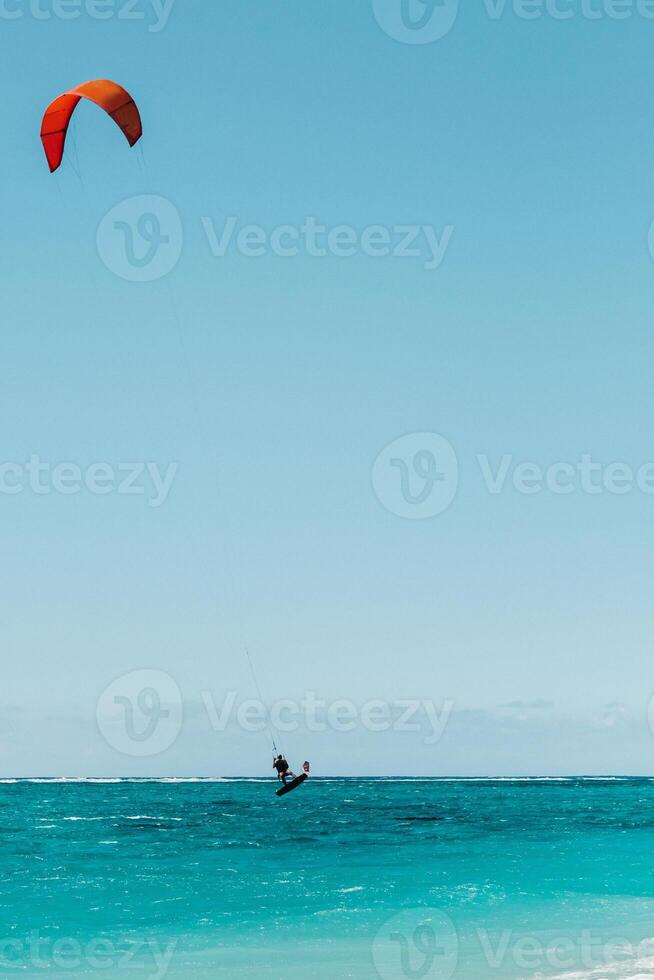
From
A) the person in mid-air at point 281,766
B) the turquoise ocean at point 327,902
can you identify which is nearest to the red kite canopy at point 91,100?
the person in mid-air at point 281,766

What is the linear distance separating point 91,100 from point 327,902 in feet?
82.0

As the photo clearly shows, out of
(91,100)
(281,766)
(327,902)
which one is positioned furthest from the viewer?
(327,902)

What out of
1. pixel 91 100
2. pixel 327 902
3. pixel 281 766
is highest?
pixel 91 100

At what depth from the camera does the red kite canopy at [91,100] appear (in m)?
28.0

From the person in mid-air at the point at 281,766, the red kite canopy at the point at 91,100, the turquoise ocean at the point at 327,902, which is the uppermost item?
the red kite canopy at the point at 91,100

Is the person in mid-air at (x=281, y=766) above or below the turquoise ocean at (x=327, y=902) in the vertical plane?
above

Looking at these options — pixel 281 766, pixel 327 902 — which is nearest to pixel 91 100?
pixel 281 766

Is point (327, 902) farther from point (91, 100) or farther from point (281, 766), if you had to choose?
point (91, 100)

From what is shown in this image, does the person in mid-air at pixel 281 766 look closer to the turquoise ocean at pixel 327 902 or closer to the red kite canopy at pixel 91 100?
the turquoise ocean at pixel 327 902

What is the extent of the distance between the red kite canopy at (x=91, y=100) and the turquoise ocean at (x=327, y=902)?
19963 mm

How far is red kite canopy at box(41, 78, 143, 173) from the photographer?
91.9ft

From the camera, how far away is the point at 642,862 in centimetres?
5069

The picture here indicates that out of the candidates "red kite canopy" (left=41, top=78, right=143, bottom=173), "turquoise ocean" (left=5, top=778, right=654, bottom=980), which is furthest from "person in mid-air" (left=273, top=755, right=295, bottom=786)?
"red kite canopy" (left=41, top=78, right=143, bottom=173)

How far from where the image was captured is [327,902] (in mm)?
37031
